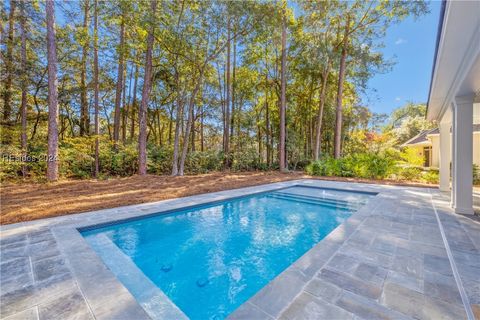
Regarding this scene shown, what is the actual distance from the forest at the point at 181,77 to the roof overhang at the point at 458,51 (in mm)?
6223

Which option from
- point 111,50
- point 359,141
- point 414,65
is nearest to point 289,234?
point 111,50

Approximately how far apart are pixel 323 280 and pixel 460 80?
4.11 meters

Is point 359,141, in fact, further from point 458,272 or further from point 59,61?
point 59,61

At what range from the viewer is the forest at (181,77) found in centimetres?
816

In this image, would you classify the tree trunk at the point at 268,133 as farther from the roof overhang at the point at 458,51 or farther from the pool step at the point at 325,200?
the roof overhang at the point at 458,51

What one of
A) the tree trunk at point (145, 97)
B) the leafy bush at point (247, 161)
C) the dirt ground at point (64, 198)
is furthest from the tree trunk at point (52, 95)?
the leafy bush at point (247, 161)

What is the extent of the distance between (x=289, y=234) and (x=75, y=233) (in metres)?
3.64

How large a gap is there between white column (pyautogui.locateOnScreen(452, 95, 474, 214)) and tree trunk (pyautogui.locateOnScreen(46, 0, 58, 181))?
37.0 feet

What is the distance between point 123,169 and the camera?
1026cm

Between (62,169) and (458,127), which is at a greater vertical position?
(458,127)

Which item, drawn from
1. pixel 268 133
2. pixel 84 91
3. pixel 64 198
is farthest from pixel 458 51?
pixel 84 91

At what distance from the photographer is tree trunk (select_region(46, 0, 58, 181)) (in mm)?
7059

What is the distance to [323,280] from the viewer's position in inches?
77.0

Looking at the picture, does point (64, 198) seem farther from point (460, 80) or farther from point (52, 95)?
A: point (460, 80)
